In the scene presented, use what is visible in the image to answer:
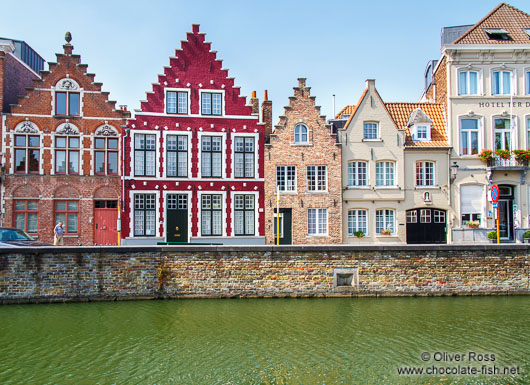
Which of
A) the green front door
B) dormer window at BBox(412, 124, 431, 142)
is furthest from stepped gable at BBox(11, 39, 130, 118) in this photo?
dormer window at BBox(412, 124, 431, 142)

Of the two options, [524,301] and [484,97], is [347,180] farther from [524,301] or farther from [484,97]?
[524,301]

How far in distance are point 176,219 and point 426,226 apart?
14.2 meters

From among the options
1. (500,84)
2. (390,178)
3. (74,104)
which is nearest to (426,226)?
(390,178)

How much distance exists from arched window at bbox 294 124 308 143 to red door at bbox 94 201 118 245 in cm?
1092

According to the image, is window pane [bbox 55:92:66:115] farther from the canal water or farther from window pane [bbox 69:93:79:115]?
the canal water

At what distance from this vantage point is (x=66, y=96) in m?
27.1

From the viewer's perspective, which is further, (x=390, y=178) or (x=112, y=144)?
(x=390, y=178)

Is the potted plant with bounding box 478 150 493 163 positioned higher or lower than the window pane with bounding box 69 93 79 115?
lower

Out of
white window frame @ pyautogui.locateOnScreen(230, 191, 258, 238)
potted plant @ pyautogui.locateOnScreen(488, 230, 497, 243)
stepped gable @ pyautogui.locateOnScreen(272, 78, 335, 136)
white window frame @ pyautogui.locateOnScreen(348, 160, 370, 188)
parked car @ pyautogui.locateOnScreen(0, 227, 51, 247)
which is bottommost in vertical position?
potted plant @ pyautogui.locateOnScreen(488, 230, 497, 243)

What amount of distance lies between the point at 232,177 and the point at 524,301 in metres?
15.8

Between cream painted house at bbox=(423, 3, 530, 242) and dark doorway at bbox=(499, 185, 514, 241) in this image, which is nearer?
cream painted house at bbox=(423, 3, 530, 242)

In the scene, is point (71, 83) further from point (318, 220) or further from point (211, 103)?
point (318, 220)

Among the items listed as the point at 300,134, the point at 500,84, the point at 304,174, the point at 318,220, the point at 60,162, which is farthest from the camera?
the point at 500,84

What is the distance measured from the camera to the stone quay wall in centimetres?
1809
